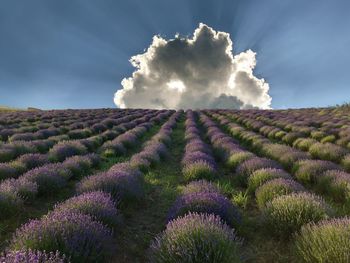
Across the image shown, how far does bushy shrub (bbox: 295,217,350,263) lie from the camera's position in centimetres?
354

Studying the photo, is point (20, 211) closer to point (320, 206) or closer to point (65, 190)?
point (65, 190)

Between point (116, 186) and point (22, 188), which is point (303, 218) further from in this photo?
point (22, 188)

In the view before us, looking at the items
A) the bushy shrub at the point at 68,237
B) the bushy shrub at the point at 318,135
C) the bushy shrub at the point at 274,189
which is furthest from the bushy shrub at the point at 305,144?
the bushy shrub at the point at 68,237

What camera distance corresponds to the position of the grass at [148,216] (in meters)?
4.80

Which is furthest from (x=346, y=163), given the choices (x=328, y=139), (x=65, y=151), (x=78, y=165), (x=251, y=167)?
(x=65, y=151)

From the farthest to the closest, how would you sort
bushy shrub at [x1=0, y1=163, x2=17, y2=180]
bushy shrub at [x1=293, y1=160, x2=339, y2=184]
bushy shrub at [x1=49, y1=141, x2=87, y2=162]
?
1. bushy shrub at [x1=49, y1=141, x2=87, y2=162]
2. bushy shrub at [x1=293, y1=160, x2=339, y2=184]
3. bushy shrub at [x1=0, y1=163, x2=17, y2=180]

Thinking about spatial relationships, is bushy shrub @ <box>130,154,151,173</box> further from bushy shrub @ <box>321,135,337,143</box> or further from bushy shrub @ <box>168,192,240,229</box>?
bushy shrub @ <box>321,135,337,143</box>

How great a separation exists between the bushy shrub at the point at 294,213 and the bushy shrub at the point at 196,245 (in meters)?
1.29

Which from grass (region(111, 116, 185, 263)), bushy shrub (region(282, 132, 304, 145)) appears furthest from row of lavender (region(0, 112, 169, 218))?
bushy shrub (region(282, 132, 304, 145))

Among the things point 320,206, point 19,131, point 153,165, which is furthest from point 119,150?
point 320,206

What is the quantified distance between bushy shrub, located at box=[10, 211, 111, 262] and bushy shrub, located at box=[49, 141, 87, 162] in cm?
656

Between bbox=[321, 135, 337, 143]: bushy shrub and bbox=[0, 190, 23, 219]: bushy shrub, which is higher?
bbox=[321, 135, 337, 143]: bushy shrub

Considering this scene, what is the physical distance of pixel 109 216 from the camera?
5000 mm

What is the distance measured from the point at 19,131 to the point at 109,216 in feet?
45.8
